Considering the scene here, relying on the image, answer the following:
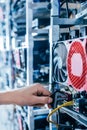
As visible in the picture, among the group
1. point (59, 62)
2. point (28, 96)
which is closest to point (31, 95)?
point (28, 96)

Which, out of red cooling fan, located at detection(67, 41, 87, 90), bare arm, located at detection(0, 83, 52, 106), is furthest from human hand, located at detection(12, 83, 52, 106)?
red cooling fan, located at detection(67, 41, 87, 90)

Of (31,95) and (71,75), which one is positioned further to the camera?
(31,95)

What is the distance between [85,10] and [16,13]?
1411mm

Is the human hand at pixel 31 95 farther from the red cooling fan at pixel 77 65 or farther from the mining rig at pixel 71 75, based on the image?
the red cooling fan at pixel 77 65

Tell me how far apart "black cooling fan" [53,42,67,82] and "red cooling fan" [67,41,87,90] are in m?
0.06

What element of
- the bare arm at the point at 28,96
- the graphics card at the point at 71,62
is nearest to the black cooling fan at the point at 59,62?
the graphics card at the point at 71,62

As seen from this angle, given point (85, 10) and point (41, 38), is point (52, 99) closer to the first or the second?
point (85, 10)

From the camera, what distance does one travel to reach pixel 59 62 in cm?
109

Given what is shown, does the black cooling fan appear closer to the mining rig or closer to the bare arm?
the mining rig

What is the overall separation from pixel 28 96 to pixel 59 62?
0.22 meters

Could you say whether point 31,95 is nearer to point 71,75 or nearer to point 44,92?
point 44,92

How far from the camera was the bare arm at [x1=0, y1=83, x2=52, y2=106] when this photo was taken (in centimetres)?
109

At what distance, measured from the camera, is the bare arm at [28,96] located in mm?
1090

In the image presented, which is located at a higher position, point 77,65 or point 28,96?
point 77,65
